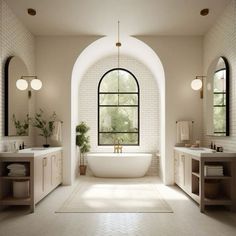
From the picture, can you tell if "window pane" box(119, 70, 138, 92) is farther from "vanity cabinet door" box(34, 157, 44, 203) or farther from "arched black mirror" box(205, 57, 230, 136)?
"vanity cabinet door" box(34, 157, 44, 203)

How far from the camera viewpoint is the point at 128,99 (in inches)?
335

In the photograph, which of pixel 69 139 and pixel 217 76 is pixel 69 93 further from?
pixel 217 76

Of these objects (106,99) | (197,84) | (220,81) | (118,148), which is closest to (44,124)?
(118,148)

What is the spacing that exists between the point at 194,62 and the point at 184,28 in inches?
32.6

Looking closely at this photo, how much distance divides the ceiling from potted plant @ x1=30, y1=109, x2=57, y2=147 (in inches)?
71.7

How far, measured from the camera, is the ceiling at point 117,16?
5195mm

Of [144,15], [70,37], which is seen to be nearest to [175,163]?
[144,15]

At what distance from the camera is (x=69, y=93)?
6.74m

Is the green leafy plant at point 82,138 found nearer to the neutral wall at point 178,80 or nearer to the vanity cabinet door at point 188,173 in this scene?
the neutral wall at point 178,80

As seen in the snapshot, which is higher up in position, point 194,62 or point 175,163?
point 194,62

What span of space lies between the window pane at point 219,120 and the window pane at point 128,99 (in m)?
3.07

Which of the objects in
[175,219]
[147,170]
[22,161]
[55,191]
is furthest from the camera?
[147,170]

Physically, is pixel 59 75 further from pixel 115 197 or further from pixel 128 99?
pixel 115 197

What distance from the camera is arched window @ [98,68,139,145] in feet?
27.7
